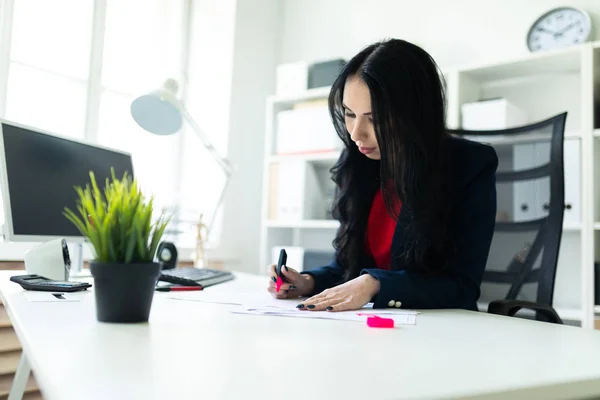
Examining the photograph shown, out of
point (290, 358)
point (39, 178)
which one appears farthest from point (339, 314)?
point (39, 178)

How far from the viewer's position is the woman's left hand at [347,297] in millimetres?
935

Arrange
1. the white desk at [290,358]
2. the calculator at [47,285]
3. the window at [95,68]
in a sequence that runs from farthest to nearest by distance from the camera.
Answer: the window at [95,68], the calculator at [47,285], the white desk at [290,358]

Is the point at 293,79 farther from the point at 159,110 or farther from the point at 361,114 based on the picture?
the point at 361,114

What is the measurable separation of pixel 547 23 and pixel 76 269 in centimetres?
222

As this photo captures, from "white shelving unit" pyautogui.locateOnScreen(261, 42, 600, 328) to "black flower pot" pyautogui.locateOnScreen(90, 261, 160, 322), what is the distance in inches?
50.6

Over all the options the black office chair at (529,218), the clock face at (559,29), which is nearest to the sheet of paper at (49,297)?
the black office chair at (529,218)

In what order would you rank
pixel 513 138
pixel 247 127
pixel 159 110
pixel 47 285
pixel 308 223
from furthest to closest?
1. pixel 247 127
2. pixel 308 223
3. pixel 159 110
4. pixel 513 138
5. pixel 47 285

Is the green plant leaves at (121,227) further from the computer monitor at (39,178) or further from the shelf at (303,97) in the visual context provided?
the shelf at (303,97)

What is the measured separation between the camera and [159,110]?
176 centimetres

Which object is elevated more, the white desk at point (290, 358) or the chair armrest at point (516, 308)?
the white desk at point (290, 358)

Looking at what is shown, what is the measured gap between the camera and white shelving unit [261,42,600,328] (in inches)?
77.5

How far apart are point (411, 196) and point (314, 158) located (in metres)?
1.64

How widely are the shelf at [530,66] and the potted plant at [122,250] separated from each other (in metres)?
1.97

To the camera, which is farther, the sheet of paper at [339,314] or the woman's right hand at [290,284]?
the woman's right hand at [290,284]
